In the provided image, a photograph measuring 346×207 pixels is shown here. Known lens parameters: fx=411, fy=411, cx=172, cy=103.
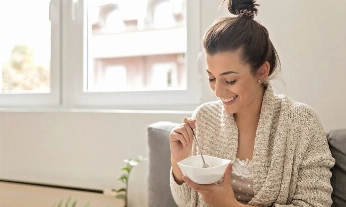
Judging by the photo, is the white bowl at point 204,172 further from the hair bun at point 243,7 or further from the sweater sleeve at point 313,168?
the hair bun at point 243,7

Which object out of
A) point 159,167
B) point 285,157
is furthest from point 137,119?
point 285,157

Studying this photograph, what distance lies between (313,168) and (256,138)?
20 centimetres

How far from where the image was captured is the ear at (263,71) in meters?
1.34

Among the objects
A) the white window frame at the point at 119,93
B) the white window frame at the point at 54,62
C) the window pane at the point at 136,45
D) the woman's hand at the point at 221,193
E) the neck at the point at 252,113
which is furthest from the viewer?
the white window frame at the point at 54,62

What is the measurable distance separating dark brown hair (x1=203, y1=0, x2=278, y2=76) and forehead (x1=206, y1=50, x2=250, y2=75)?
0.01 metres

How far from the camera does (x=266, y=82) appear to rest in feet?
4.68

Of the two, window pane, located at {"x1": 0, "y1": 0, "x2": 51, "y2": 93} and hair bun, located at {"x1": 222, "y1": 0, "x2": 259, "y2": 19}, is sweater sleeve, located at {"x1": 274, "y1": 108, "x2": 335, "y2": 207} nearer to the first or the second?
hair bun, located at {"x1": 222, "y1": 0, "x2": 259, "y2": 19}

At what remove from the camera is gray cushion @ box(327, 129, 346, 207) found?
1266 millimetres

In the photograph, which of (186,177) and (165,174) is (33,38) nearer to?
(165,174)

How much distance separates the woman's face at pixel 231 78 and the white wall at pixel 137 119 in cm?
43

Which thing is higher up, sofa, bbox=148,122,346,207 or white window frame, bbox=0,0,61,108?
white window frame, bbox=0,0,61,108

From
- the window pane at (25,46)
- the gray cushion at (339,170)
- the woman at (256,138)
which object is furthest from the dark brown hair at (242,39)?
the window pane at (25,46)

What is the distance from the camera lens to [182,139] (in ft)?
4.20

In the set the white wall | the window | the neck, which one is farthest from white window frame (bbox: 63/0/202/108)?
the neck
